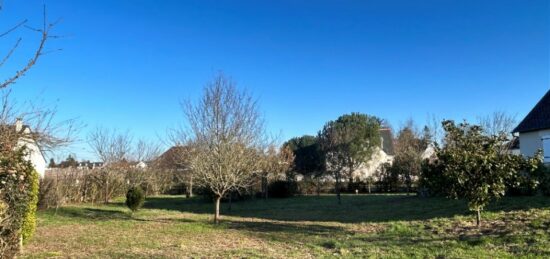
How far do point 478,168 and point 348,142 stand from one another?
13.8 metres

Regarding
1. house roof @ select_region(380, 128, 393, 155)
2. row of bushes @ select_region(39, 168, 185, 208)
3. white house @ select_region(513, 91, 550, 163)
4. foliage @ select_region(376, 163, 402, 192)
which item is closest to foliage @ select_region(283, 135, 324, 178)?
foliage @ select_region(376, 163, 402, 192)

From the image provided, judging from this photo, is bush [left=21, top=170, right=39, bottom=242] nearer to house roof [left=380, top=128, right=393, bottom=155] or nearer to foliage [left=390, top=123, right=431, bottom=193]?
foliage [left=390, top=123, right=431, bottom=193]

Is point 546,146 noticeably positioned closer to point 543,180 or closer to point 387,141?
point 543,180

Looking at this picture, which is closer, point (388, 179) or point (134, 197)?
point (134, 197)

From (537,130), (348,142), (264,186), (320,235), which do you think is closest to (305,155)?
(264,186)

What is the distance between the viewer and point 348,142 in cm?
2344

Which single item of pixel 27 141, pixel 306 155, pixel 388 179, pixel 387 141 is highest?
pixel 387 141

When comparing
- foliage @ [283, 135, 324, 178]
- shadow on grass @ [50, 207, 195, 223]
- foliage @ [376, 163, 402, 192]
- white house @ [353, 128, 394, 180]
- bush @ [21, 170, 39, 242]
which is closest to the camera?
bush @ [21, 170, 39, 242]

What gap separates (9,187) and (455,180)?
343 inches

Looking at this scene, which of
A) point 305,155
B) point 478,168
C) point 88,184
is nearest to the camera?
point 478,168

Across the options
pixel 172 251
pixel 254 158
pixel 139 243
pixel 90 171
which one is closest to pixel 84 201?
pixel 90 171

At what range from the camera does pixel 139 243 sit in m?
9.13

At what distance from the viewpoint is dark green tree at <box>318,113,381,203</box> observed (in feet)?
77.4

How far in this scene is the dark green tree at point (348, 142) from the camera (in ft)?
77.4
